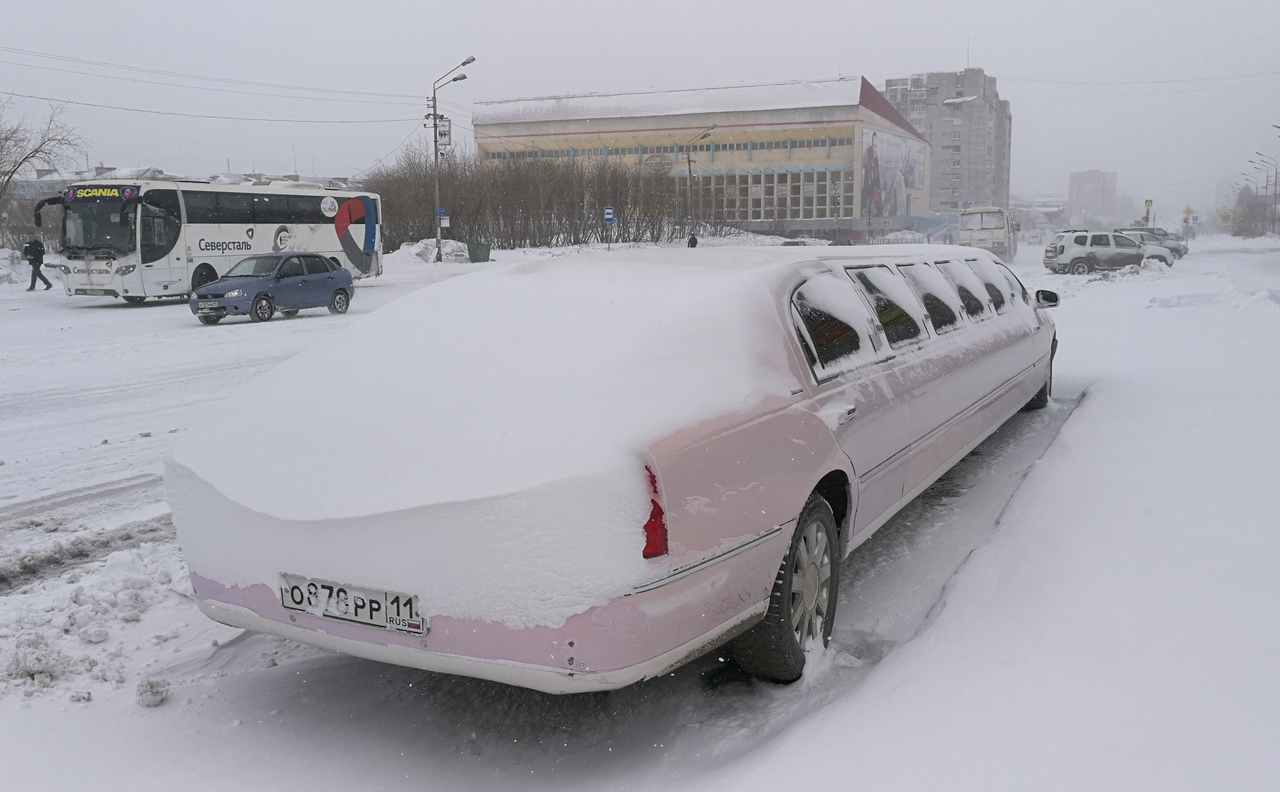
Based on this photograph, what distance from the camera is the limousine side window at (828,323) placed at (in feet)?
12.4

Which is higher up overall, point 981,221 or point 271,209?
point 981,221

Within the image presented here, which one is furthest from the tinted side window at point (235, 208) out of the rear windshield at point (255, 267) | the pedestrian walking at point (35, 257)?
the rear windshield at point (255, 267)

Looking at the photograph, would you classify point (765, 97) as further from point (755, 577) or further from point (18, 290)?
point (755, 577)

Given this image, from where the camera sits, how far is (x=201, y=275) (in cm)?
2512

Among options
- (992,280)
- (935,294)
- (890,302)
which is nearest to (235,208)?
(992,280)

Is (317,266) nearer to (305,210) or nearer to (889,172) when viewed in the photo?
(305,210)

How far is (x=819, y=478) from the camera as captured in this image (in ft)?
11.5

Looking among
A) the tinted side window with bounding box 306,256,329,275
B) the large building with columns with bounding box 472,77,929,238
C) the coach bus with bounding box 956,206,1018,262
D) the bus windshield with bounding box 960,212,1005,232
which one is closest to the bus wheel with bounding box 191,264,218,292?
the tinted side window with bounding box 306,256,329,275

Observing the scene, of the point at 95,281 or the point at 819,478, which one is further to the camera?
the point at 95,281

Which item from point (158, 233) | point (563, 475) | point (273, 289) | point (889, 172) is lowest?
point (563, 475)

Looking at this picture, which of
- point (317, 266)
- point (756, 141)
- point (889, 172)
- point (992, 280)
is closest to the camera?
point (992, 280)

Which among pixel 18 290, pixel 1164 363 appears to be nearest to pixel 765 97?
pixel 18 290

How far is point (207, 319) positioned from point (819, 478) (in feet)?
57.9

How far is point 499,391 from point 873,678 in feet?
5.20
